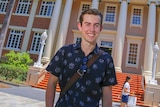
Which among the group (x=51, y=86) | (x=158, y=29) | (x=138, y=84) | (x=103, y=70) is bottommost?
(x=138, y=84)

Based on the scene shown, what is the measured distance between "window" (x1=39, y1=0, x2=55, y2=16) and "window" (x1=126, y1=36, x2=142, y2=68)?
10095mm

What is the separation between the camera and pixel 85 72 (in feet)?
6.31

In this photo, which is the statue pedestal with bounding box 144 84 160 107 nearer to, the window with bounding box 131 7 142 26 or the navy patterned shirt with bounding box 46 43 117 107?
the window with bounding box 131 7 142 26

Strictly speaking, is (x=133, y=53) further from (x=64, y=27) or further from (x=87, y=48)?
(x=87, y=48)

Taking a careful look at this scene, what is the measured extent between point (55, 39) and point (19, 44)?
17.1 ft

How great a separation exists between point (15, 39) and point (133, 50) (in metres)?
14.3

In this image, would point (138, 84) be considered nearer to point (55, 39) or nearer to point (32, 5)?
point (55, 39)

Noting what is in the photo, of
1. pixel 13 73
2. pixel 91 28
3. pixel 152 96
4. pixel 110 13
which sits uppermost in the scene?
pixel 110 13

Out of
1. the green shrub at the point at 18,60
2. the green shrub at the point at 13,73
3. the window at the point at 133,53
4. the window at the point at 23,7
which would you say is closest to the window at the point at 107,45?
the window at the point at 133,53

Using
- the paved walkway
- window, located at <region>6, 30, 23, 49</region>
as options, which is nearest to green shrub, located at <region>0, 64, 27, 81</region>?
the paved walkway

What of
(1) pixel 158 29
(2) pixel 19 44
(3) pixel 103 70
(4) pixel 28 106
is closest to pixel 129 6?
(1) pixel 158 29

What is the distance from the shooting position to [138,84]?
16.8m

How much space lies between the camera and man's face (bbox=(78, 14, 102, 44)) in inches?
80.4

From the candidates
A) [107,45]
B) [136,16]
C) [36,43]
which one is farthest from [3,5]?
[136,16]
